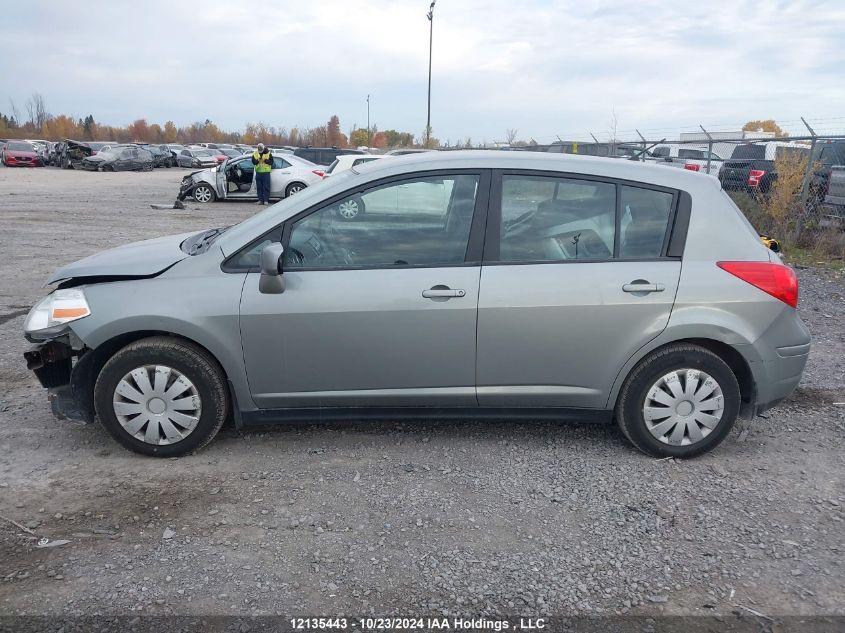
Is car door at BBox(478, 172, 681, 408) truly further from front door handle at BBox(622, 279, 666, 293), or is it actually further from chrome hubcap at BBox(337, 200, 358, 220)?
chrome hubcap at BBox(337, 200, 358, 220)

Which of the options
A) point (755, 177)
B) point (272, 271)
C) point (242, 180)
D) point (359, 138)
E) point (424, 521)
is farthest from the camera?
point (359, 138)

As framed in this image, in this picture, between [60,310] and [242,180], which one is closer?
[60,310]

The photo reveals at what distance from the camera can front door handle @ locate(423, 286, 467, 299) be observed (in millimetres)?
3799

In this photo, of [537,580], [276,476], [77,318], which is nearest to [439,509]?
[537,580]

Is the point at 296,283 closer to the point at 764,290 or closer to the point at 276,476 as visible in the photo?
the point at 276,476

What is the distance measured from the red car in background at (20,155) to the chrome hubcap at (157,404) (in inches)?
1689

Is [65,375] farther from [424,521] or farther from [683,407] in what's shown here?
[683,407]

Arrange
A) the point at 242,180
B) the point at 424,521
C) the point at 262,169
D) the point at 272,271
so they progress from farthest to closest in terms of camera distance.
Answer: the point at 242,180
the point at 262,169
the point at 272,271
the point at 424,521

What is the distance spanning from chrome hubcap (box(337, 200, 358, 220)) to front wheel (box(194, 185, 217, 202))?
17.5m

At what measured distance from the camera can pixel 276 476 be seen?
380cm

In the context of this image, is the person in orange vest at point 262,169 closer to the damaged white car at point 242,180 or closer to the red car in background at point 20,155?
the damaged white car at point 242,180

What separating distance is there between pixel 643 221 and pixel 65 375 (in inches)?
136

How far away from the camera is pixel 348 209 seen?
3.92m

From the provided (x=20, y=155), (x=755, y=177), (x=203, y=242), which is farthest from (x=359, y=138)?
(x=203, y=242)
